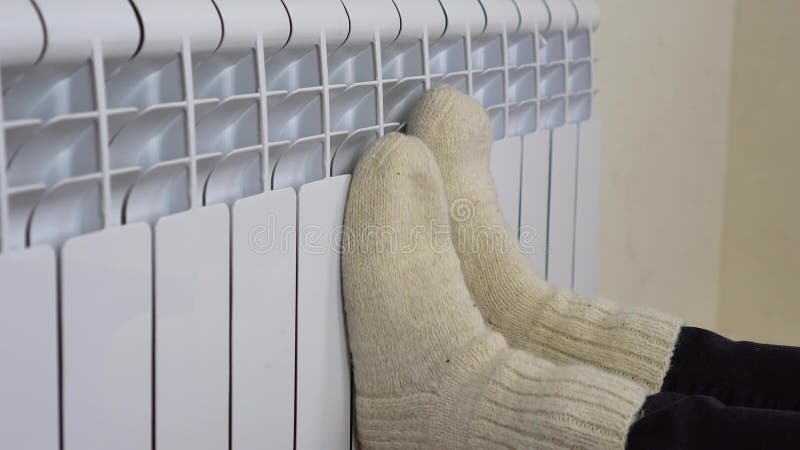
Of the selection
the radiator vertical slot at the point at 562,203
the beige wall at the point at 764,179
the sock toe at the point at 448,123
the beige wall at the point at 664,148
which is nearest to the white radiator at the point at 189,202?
the sock toe at the point at 448,123

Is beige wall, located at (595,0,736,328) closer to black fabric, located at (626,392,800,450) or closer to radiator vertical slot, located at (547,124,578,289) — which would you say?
radiator vertical slot, located at (547,124,578,289)

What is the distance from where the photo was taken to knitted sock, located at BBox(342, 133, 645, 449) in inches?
26.7

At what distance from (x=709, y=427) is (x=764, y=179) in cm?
107

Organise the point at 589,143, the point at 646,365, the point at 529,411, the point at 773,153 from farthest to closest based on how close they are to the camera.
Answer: the point at 773,153 < the point at 589,143 < the point at 646,365 < the point at 529,411

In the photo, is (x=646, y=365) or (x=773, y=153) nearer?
(x=646, y=365)

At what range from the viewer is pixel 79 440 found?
1.62ft

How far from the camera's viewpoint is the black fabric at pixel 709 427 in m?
0.61

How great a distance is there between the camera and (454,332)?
0.71 metres

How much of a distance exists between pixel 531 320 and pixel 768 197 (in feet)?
3.05

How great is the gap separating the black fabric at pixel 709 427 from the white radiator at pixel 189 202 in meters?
0.23

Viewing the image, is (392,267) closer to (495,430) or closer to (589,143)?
(495,430)

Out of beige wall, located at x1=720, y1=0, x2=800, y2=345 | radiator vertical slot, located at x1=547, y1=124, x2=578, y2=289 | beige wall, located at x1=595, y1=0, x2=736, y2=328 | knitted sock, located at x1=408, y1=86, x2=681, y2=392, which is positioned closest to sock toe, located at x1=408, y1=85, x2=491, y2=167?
knitted sock, located at x1=408, y1=86, x2=681, y2=392

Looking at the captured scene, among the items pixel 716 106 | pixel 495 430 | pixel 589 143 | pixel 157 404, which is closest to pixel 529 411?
pixel 495 430

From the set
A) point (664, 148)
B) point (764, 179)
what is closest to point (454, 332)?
point (664, 148)
